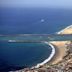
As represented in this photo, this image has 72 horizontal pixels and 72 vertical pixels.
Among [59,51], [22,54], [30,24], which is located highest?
[30,24]

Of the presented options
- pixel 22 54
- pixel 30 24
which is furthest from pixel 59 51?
pixel 30 24

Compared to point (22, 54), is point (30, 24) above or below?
above

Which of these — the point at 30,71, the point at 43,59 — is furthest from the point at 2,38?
the point at 30,71

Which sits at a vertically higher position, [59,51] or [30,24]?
[30,24]

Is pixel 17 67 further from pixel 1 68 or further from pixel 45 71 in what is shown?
pixel 45 71

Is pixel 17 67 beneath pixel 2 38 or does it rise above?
beneath

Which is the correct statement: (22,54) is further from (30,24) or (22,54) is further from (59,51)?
(30,24)

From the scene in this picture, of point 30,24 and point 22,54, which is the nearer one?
point 22,54

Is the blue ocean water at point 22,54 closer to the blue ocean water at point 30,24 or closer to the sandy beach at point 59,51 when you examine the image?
the sandy beach at point 59,51
